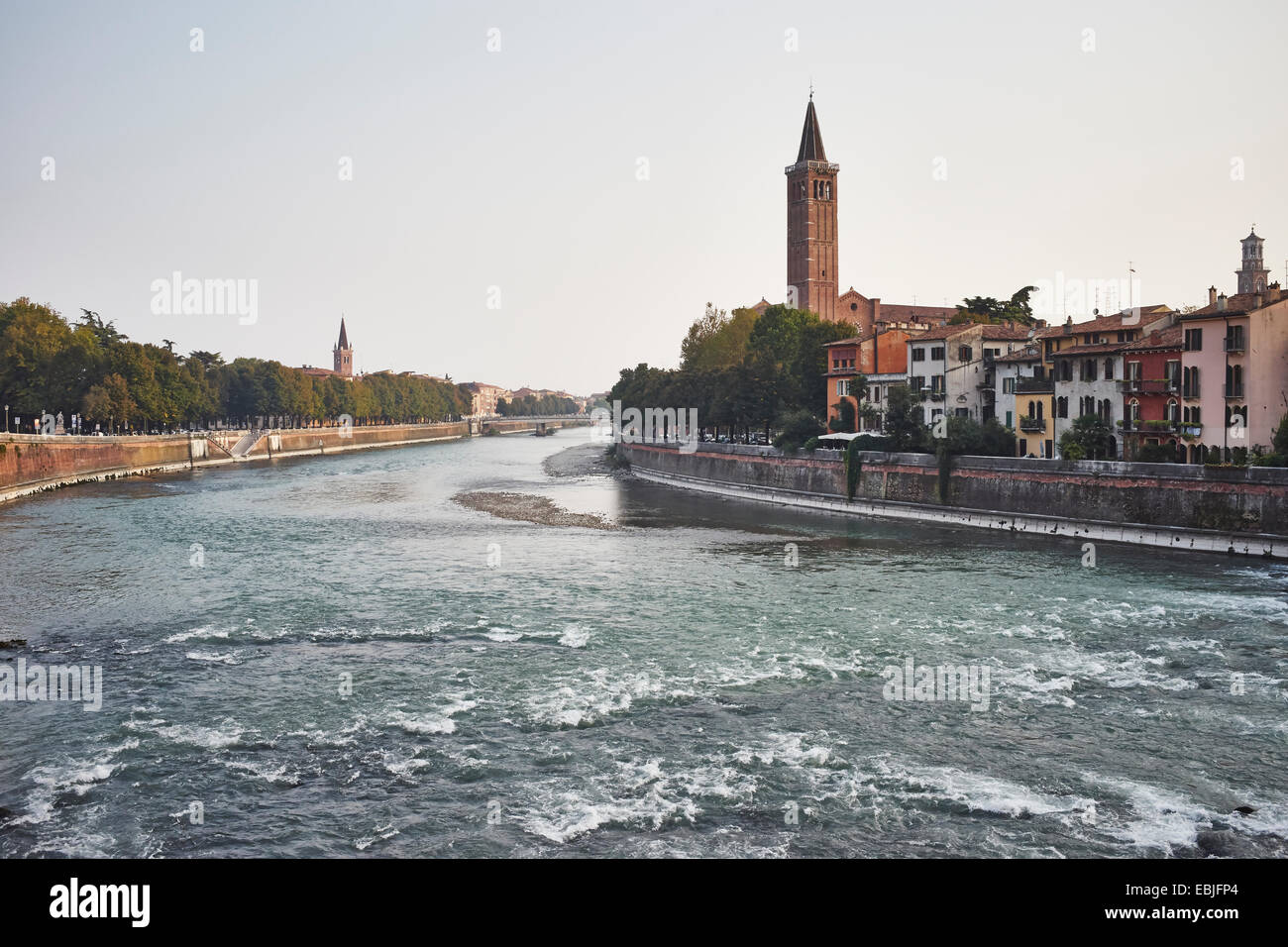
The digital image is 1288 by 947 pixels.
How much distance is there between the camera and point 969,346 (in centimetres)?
5400

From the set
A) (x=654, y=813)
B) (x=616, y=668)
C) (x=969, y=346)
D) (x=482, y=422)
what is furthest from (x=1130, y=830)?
(x=482, y=422)

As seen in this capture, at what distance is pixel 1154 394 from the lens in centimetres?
4069

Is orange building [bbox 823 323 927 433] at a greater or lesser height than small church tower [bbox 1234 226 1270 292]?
lesser

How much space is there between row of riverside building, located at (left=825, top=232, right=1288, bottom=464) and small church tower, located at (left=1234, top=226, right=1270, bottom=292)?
119 mm

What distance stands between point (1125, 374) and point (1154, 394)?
1897mm

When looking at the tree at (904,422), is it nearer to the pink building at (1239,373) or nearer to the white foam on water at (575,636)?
the pink building at (1239,373)

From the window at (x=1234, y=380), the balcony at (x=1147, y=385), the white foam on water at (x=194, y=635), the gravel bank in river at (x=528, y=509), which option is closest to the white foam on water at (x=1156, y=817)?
the white foam on water at (x=194, y=635)

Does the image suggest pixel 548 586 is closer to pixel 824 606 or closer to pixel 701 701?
pixel 824 606

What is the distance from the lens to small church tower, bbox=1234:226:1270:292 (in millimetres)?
58947

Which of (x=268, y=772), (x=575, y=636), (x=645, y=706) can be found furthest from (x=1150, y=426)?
(x=268, y=772)

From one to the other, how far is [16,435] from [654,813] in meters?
58.0

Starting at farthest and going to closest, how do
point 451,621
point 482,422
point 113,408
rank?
point 482,422 → point 113,408 → point 451,621

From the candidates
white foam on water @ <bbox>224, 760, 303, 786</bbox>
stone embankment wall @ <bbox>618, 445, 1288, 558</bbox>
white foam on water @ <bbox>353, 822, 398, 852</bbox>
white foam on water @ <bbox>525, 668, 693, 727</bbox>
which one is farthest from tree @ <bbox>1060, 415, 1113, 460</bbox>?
white foam on water @ <bbox>353, 822, 398, 852</bbox>

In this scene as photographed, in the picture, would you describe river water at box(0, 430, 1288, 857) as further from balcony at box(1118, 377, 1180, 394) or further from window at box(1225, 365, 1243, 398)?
balcony at box(1118, 377, 1180, 394)
